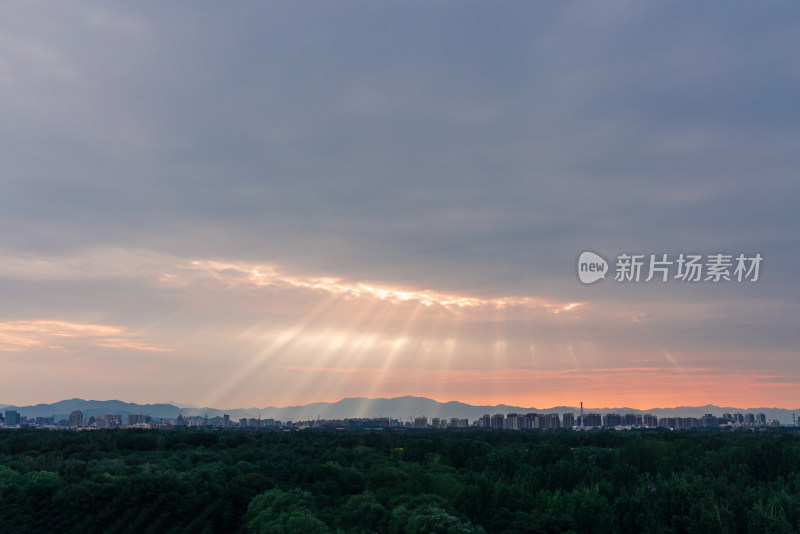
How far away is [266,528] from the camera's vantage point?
5088cm

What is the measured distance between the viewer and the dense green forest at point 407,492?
45312 mm

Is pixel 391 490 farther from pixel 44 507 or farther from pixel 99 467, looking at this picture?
pixel 99 467

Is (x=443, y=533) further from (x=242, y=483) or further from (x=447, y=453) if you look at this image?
(x=447, y=453)

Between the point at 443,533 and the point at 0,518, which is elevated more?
the point at 443,533

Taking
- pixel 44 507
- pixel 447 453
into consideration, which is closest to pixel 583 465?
pixel 447 453

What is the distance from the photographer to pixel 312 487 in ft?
254

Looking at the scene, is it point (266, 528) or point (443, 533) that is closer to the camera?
point (443, 533)

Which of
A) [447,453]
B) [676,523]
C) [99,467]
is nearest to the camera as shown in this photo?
[676,523]

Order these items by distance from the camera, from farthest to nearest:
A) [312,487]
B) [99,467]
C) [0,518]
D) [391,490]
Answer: [99,467], [312,487], [391,490], [0,518]

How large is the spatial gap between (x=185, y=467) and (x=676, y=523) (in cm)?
6925

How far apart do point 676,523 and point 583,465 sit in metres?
34.4

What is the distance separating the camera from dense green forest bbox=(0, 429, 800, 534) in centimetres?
4531

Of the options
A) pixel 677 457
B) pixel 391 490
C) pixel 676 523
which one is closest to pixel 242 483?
pixel 391 490

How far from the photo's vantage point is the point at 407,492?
6481 cm
